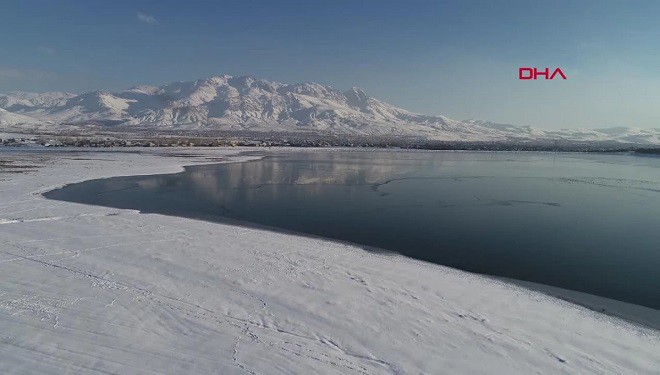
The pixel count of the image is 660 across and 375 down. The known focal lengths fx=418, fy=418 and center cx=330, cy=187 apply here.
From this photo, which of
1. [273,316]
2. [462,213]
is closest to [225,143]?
[462,213]

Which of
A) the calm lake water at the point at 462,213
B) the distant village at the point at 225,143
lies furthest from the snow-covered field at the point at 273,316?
the distant village at the point at 225,143

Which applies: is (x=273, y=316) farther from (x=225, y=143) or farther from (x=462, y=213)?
(x=225, y=143)

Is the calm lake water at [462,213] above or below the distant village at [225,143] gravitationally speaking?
below

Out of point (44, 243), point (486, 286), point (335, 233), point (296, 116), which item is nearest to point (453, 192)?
point (335, 233)

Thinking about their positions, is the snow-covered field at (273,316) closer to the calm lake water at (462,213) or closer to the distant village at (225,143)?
the calm lake water at (462,213)

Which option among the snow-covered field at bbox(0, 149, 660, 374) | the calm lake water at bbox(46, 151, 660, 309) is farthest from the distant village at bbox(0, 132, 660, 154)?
the snow-covered field at bbox(0, 149, 660, 374)

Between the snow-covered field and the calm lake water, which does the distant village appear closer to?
the calm lake water
